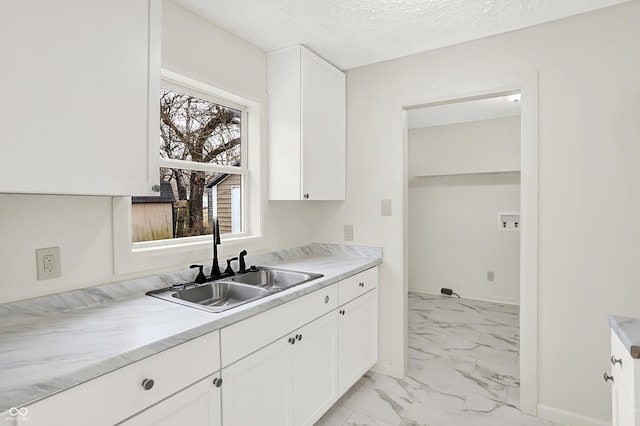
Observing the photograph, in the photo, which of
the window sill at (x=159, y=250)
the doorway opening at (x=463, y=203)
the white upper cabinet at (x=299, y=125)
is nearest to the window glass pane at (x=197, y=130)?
the white upper cabinet at (x=299, y=125)

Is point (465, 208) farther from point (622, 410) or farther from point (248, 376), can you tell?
point (248, 376)

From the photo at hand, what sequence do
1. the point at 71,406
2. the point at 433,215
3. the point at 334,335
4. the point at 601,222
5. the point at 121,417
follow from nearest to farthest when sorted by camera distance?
1. the point at 71,406
2. the point at 121,417
3. the point at 601,222
4. the point at 334,335
5. the point at 433,215

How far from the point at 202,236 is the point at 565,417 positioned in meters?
2.42

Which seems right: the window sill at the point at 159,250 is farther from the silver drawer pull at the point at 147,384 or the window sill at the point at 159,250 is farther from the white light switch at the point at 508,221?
the white light switch at the point at 508,221

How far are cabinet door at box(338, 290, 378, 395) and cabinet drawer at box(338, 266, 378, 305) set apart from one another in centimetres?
4

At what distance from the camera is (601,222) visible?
6.41 ft

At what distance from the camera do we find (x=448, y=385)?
8.20 feet

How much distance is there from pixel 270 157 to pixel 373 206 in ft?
2.85

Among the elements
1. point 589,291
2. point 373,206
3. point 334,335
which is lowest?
point 334,335

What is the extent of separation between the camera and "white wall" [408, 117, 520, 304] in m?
4.31

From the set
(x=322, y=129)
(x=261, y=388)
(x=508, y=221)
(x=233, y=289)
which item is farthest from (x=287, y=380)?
(x=508, y=221)

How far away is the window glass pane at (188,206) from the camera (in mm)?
1865

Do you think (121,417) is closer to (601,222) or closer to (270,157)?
(270,157)

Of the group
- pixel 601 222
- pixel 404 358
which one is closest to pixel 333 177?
pixel 404 358
